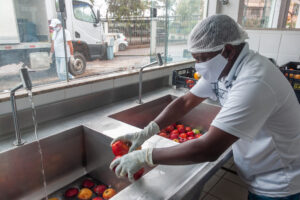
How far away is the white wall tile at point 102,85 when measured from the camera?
1.55m

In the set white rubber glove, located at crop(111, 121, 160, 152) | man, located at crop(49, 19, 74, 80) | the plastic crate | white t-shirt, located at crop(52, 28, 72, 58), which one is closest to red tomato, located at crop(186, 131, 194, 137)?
the plastic crate

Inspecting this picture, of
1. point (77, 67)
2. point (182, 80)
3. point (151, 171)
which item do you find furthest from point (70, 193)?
point (182, 80)

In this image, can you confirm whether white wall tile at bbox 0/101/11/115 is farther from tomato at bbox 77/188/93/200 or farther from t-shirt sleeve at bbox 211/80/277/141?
t-shirt sleeve at bbox 211/80/277/141

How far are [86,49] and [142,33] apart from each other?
583 millimetres

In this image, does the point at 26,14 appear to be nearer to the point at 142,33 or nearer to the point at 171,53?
the point at 142,33

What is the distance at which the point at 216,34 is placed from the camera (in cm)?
77

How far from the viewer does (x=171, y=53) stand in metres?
2.45

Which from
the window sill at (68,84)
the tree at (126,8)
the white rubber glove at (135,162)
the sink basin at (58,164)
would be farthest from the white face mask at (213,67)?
the tree at (126,8)

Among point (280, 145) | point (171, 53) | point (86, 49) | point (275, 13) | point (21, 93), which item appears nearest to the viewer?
point (280, 145)

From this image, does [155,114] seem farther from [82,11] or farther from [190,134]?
[82,11]

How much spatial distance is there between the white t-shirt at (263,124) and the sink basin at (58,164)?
63cm

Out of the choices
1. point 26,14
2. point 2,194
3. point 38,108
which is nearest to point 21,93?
point 38,108

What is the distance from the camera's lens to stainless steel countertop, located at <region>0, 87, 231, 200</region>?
78 cm

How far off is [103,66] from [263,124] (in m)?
1.41
